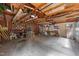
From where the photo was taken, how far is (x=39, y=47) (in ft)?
7.45

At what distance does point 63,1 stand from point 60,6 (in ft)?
0.21

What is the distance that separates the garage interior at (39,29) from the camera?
2.24m

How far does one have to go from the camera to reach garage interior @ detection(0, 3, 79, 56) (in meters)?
2.24

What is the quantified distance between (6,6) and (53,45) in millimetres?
695

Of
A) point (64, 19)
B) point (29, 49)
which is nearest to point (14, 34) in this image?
Result: point (29, 49)

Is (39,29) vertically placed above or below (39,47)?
above

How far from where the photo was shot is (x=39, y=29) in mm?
2273

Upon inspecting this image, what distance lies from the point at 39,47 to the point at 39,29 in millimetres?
207

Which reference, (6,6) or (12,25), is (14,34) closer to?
(12,25)

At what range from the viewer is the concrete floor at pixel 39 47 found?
7.41ft

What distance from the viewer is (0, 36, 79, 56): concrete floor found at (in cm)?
226

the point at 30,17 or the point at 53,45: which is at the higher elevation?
the point at 30,17

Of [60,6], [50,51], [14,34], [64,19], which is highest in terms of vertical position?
[60,6]

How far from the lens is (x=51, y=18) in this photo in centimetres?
226
